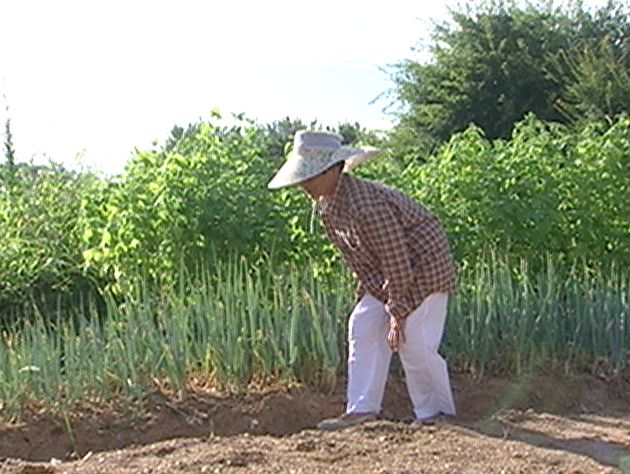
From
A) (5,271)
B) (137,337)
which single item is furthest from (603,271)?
(5,271)

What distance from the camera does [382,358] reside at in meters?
5.45

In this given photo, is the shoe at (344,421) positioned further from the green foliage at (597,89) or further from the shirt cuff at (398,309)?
the green foliage at (597,89)

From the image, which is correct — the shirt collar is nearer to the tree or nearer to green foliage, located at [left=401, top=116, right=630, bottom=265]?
green foliage, located at [left=401, top=116, right=630, bottom=265]

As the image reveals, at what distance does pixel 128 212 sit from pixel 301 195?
1.12m

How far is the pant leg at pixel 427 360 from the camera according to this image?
5.30 m

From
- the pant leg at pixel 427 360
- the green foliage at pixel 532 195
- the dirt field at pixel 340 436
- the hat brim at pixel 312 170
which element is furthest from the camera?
the green foliage at pixel 532 195

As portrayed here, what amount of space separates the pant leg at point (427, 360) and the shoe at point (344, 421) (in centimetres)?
28

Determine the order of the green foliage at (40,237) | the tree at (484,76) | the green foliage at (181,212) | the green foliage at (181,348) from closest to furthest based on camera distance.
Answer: the green foliage at (181,348) < the green foliage at (181,212) < the green foliage at (40,237) < the tree at (484,76)

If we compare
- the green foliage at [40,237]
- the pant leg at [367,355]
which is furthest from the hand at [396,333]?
the green foliage at [40,237]

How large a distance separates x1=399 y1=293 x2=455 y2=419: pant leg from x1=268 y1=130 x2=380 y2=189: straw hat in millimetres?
737

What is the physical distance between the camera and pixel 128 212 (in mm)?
7504

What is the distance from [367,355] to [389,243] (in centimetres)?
64

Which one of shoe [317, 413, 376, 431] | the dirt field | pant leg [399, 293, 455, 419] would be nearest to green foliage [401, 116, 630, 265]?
the dirt field

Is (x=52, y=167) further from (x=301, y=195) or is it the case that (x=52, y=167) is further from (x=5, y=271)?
(x=301, y=195)
